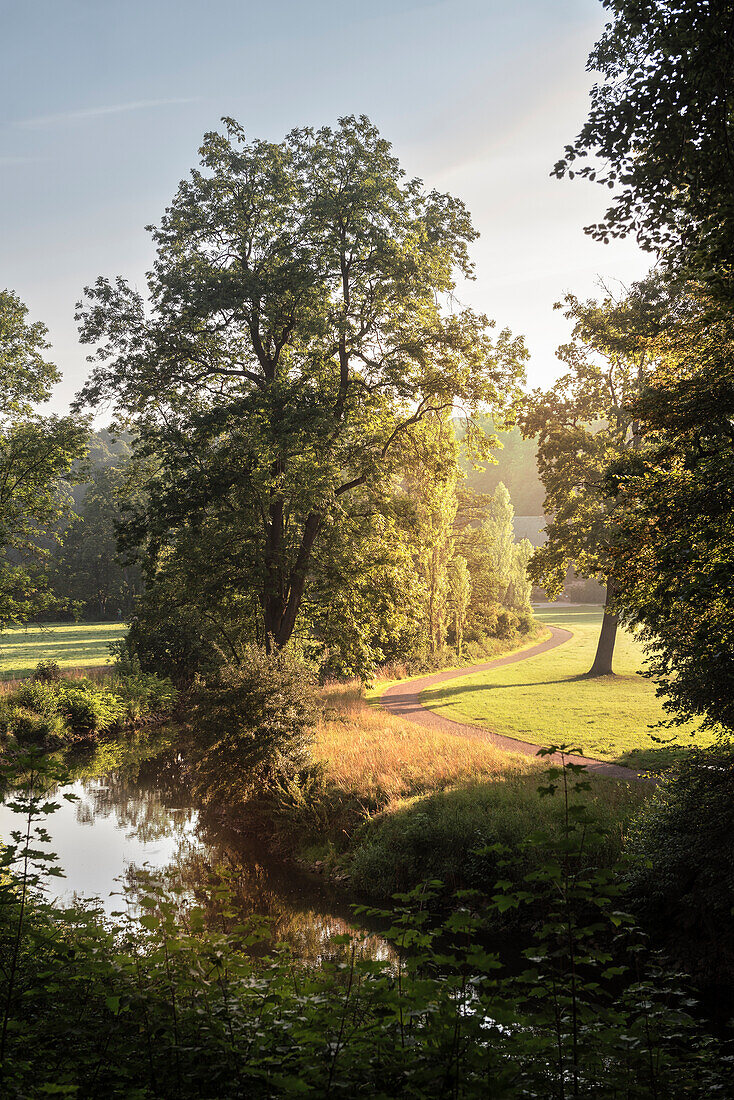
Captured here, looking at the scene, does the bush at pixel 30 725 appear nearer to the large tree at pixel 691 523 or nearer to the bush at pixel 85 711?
the bush at pixel 85 711

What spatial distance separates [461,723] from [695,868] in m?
12.2

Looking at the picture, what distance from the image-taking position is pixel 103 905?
10453 millimetres

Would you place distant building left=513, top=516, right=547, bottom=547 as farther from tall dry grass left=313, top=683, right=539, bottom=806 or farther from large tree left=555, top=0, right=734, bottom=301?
large tree left=555, top=0, right=734, bottom=301

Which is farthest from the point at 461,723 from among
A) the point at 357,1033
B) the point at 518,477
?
the point at 518,477

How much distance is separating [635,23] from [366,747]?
46.8ft

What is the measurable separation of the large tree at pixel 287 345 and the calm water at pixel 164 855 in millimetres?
5169

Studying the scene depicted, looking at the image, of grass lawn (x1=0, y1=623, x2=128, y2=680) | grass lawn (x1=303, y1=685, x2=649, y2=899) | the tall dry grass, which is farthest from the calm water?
grass lawn (x1=0, y1=623, x2=128, y2=680)

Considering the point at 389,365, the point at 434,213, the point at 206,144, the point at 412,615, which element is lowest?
the point at 412,615

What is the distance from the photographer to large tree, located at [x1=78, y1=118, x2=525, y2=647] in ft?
55.9

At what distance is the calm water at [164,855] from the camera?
1102cm

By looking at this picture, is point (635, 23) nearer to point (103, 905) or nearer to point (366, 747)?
point (103, 905)

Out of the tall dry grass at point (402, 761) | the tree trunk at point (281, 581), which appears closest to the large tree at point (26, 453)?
the tree trunk at point (281, 581)

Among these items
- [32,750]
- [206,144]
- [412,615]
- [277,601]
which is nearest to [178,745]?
[277,601]

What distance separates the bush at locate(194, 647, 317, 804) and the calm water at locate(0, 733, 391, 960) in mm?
1278
